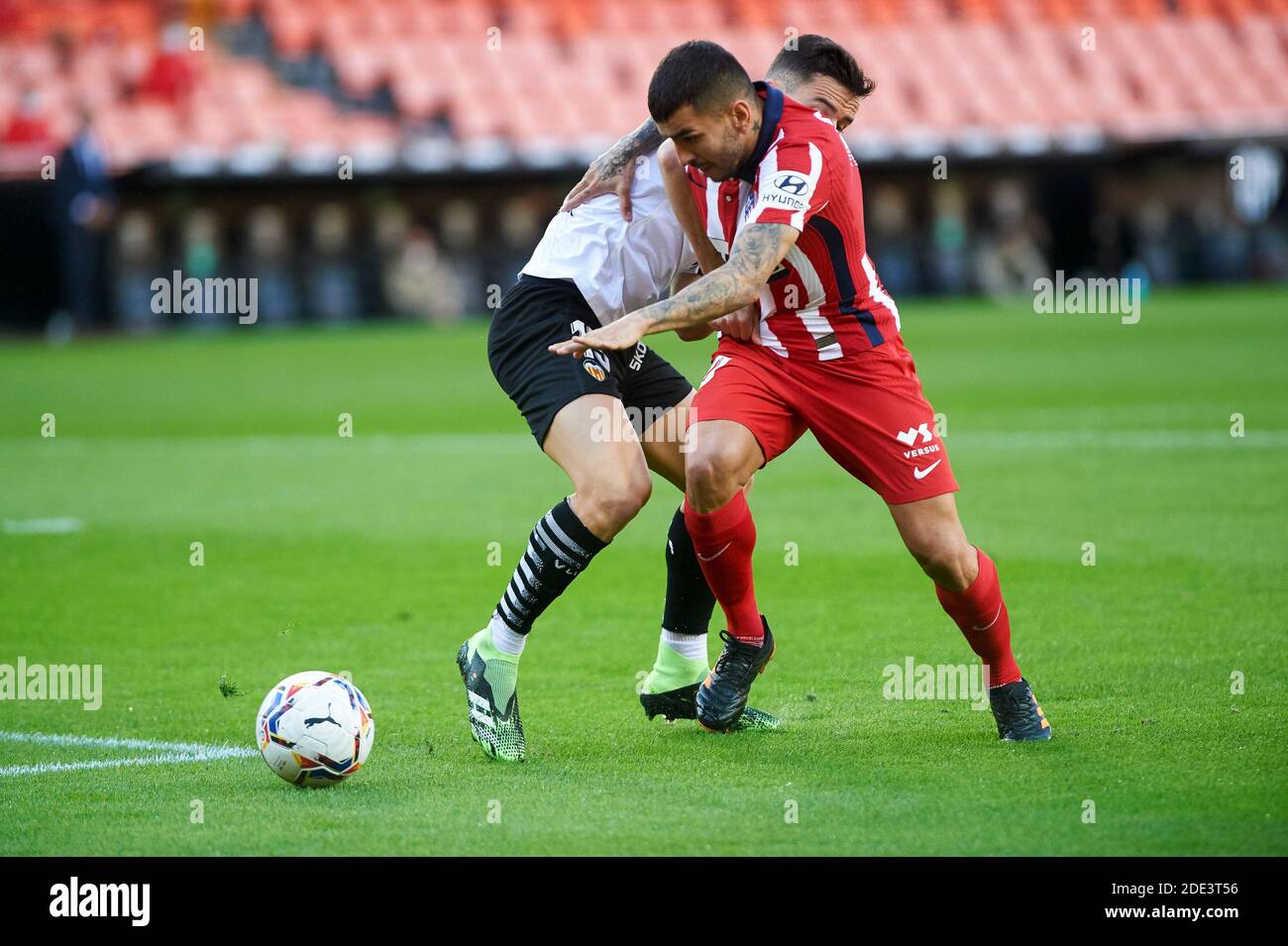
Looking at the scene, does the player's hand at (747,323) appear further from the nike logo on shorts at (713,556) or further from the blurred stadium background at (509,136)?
the blurred stadium background at (509,136)

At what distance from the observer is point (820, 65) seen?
5.78 meters

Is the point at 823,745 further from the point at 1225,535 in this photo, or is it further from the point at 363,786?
the point at 1225,535

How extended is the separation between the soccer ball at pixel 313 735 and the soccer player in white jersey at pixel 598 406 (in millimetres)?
478

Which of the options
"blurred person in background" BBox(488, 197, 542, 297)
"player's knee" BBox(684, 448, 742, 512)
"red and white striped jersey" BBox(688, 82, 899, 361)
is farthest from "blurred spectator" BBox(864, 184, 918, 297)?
"player's knee" BBox(684, 448, 742, 512)

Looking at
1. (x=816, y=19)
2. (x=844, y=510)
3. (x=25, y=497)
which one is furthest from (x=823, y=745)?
(x=816, y=19)

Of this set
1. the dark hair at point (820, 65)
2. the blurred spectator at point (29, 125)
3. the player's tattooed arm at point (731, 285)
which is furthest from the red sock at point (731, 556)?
the blurred spectator at point (29, 125)

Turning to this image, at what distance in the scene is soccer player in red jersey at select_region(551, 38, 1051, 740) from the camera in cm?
505

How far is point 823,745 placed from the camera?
17.5 feet

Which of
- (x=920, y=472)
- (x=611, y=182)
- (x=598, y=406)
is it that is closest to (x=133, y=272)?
(x=611, y=182)

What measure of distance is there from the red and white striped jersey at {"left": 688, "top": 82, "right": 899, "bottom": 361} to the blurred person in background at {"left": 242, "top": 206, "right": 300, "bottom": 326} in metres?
28.7

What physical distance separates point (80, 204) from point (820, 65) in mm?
22129

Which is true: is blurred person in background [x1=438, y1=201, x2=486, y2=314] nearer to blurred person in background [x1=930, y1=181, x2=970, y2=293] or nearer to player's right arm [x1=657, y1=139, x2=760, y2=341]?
blurred person in background [x1=930, y1=181, x2=970, y2=293]

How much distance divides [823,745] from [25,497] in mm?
8469

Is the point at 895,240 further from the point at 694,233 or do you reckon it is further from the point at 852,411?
the point at 852,411
